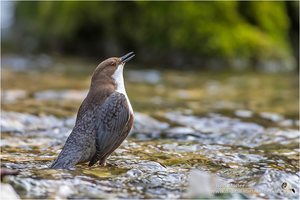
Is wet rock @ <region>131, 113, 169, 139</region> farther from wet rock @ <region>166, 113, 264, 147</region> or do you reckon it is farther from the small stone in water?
the small stone in water

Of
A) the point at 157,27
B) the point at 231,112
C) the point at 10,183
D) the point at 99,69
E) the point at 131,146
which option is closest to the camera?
the point at 10,183

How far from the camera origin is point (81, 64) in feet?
43.8

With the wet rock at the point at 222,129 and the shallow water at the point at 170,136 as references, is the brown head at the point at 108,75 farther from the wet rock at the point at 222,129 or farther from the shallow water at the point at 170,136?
the wet rock at the point at 222,129

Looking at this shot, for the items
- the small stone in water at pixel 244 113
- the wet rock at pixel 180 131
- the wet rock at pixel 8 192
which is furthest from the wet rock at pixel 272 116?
the wet rock at pixel 8 192

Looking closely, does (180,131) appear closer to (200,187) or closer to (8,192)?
(200,187)

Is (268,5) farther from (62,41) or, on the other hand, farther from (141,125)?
(141,125)

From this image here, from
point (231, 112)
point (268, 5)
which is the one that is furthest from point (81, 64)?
point (231, 112)

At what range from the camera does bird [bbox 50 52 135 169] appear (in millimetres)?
4742

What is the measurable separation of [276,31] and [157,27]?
271 cm

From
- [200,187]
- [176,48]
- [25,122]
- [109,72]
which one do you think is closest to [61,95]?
[25,122]

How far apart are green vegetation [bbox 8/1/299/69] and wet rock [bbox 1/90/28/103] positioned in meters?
4.22

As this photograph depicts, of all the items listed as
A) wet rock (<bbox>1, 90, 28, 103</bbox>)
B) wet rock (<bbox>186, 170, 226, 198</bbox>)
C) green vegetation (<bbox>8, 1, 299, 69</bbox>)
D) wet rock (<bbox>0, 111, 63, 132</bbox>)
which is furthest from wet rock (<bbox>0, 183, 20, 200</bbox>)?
green vegetation (<bbox>8, 1, 299, 69</bbox>)

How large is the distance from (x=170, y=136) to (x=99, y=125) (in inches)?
79.1

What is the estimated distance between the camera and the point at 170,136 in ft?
22.3
